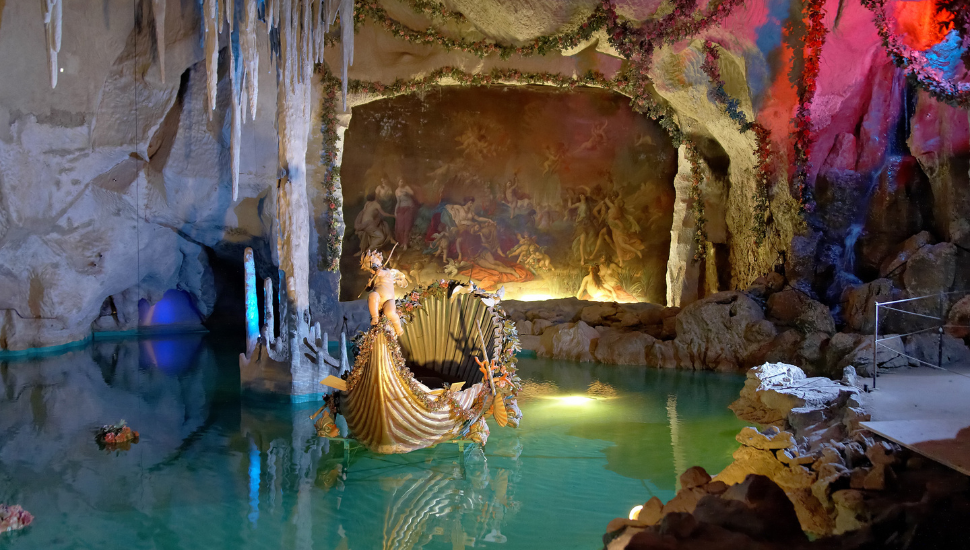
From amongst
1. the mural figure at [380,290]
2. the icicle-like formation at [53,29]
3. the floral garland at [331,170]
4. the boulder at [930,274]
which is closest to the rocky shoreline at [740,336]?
the boulder at [930,274]

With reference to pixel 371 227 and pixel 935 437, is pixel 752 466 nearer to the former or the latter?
pixel 935 437

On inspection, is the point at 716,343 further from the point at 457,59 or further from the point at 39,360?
the point at 39,360

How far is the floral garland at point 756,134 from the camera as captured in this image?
11.9 meters

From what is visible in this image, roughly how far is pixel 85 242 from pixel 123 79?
319 cm

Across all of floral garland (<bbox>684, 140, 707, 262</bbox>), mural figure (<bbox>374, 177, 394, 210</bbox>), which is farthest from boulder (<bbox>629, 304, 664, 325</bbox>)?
mural figure (<bbox>374, 177, 394, 210</bbox>)

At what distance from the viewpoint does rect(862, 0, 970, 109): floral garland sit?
9312 mm

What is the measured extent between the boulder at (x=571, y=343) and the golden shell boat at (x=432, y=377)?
5.04 m

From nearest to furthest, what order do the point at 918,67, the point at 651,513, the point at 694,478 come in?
the point at 651,513
the point at 694,478
the point at 918,67

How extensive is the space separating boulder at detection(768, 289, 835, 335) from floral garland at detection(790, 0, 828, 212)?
160cm

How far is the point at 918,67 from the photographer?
388 inches

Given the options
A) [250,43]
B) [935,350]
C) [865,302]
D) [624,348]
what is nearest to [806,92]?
[865,302]

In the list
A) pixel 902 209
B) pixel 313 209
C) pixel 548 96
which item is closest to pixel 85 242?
pixel 313 209

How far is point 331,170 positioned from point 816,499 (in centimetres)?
1153

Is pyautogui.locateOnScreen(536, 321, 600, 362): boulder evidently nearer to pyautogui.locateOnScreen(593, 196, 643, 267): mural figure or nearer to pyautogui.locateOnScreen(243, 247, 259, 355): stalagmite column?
pyautogui.locateOnScreen(593, 196, 643, 267): mural figure
